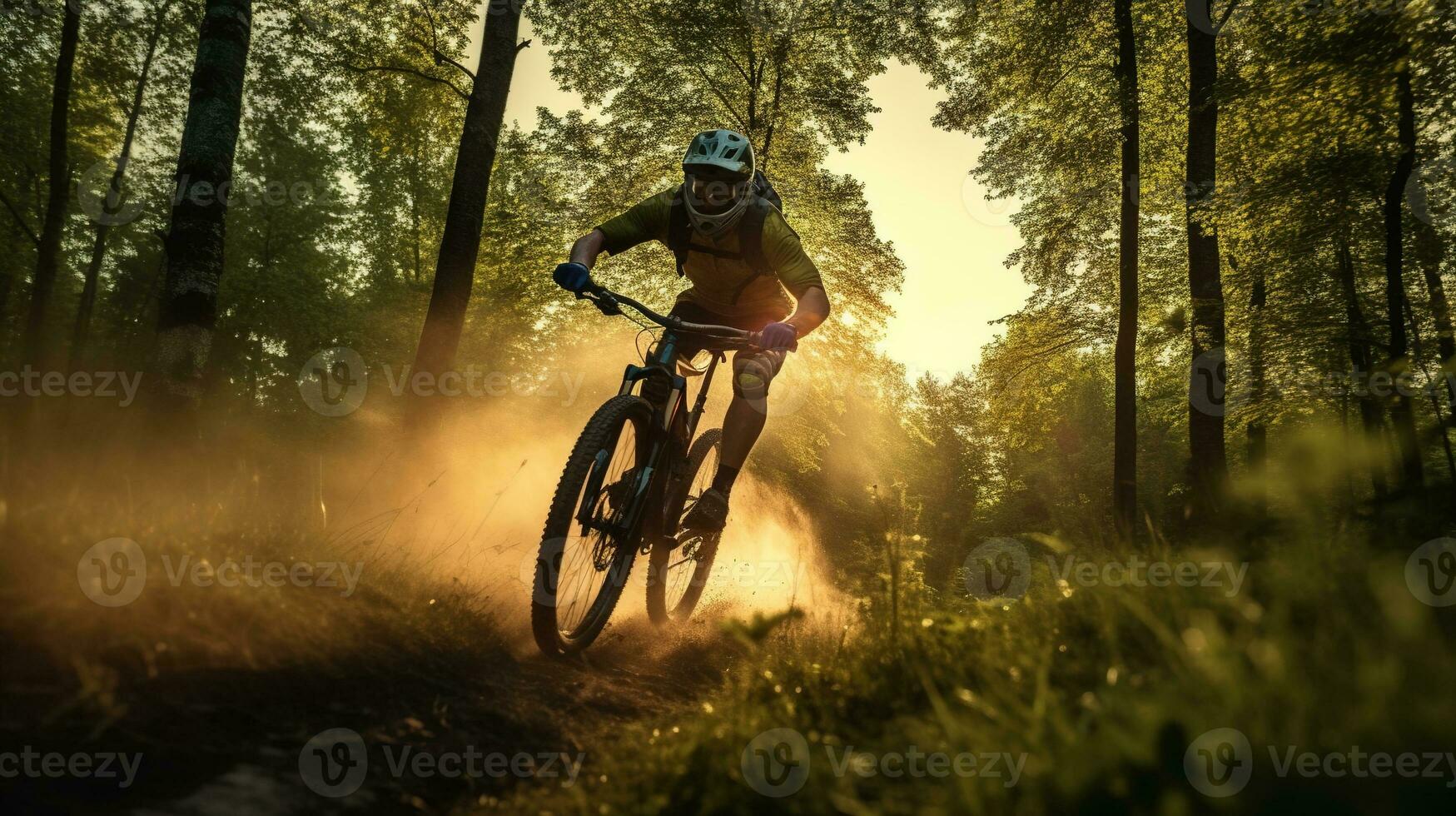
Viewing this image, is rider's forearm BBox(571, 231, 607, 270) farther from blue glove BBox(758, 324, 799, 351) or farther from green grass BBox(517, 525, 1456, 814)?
green grass BBox(517, 525, 1456, 814)

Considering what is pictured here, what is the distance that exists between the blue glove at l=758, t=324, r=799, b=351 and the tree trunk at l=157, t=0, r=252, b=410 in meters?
4.05

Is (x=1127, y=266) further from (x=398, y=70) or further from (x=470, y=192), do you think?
(x=398, y=70)

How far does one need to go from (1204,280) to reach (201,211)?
41.2 ft

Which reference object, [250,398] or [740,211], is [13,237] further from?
[740,211]

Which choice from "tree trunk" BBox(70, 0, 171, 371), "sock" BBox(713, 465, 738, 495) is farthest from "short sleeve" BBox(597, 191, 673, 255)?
"tree trunk" BBox(70, 0, 171, 371)

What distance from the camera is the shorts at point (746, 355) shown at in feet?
15.0

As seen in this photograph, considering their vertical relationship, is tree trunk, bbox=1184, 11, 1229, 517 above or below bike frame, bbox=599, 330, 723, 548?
above

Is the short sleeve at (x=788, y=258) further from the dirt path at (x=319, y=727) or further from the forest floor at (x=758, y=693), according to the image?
the dirt path at (x=319, y=727)

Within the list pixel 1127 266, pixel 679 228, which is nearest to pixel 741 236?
pixel 679 228

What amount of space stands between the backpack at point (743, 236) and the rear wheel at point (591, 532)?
1183 millimetres

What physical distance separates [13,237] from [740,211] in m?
27.8

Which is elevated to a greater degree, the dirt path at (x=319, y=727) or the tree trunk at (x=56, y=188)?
the tree trunk at (x=56, y=188)

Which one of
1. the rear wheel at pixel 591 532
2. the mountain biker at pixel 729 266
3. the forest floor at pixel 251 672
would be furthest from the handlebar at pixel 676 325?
the forest floor at pixel 251 672

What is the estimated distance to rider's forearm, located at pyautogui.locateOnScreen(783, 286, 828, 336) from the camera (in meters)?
4.18
